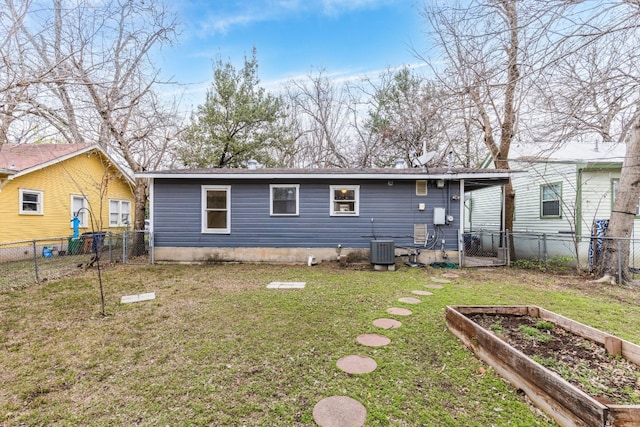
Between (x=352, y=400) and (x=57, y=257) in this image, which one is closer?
(x=352, y=400)

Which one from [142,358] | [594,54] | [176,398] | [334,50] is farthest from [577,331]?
[334,50]

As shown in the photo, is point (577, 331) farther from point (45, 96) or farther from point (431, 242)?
point (45, 96)

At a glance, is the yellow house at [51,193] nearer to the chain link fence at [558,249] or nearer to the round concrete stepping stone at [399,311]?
the round concrete stepping stone at [399,311]

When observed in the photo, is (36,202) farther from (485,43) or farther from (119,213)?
(485,43)

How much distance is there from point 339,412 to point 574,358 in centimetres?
220

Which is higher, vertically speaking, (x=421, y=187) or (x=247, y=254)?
(x=421, y=187)

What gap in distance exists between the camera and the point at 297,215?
883 centimetres

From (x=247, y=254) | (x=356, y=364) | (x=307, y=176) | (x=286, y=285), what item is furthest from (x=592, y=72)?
(x=247, y=254)

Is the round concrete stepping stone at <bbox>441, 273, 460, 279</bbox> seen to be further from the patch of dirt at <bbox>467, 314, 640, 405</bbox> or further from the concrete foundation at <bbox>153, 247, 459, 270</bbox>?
the patch of dirt at <bbox>467, 314, 640, 405</bbox>

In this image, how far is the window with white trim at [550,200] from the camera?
9266mm

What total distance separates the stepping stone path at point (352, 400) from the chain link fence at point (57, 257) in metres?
5.73

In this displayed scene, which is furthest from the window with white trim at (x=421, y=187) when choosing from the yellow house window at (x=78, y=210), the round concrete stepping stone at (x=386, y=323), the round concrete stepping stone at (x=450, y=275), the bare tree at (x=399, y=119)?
the yellow house window at (x=78, y=210)

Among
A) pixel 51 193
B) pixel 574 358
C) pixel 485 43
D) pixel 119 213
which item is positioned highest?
pixel 485 43

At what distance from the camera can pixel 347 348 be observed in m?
3.22
